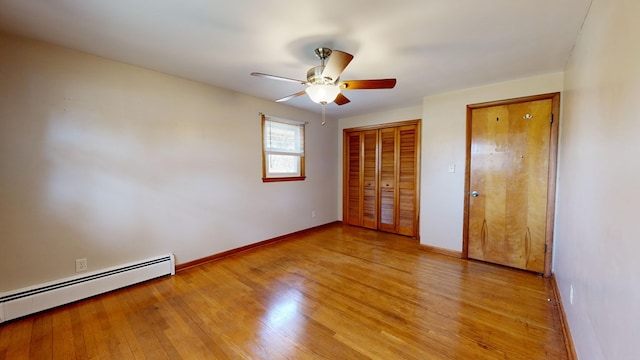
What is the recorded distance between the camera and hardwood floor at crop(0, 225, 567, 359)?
1645mm

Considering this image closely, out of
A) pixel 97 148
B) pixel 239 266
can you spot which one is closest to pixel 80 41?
pixel 97 148

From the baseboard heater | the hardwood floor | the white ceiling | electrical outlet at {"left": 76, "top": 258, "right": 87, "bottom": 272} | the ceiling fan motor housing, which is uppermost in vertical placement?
the white ceiling

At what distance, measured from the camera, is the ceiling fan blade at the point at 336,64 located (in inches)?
65.4

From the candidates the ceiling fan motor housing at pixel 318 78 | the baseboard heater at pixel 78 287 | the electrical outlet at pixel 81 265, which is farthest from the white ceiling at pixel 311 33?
the baseboard heater at pixel 78 287

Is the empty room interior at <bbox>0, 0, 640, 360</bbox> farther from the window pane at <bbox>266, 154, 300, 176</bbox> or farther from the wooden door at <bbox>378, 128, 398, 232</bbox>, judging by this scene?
the wooden door at <bbox>378, 128, 398, 232</bbox>

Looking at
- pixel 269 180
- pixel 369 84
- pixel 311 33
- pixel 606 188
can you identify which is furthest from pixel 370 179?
pixel 606 188

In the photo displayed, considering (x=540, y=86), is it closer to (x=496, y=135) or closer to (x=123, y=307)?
(x=496, y=135)

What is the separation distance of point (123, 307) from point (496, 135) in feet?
14.3

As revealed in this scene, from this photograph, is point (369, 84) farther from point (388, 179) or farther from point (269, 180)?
point (388, 179)

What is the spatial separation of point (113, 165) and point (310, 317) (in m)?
2.39

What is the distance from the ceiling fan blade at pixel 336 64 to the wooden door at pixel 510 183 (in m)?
2.25

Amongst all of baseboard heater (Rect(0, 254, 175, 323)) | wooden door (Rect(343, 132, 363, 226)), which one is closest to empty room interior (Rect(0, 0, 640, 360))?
baseboard heater (Rect(0, 254, 175, 323))

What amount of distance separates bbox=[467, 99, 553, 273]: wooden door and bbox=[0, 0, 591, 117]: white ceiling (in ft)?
1.73

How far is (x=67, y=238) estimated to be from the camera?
220 centimetres
